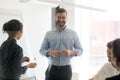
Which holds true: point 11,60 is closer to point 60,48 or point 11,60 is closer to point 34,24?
point 60,48

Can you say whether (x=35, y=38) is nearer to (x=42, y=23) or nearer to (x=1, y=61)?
(x=42, y=23)

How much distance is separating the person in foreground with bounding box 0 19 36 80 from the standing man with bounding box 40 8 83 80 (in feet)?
2.20

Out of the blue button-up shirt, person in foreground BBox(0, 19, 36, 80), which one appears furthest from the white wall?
person in foreground BBox(0, 19, 36, 80)

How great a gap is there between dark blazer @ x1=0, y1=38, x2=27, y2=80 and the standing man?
678 mm

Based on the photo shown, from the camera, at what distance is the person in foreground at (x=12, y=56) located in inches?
94.8

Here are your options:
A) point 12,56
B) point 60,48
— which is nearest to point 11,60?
point 12,56

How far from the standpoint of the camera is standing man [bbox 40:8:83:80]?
3098 mm

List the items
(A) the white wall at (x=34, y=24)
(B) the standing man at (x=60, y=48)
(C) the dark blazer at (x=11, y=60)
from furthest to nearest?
(A) the white wall at (x=34, y=24), (B) the standing man at (x=60, y=48), (C) the dark blazer at (x=11, y=60)

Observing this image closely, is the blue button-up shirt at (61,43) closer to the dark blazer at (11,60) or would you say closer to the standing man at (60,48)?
the standing man at (60,48)

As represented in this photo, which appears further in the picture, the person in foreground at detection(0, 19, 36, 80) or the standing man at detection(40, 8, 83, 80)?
the standing man at detection(40, 8, 83, 80)

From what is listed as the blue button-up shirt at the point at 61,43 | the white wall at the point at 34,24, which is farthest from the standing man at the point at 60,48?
the white wall at the point at 34,24

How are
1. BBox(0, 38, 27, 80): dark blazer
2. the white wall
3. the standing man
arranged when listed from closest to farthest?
BBox(0, 38, 27, 80): dark blazer, the standing man, the white wall

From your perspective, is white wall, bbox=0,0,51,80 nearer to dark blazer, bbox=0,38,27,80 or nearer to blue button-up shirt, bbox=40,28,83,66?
blue button-up shirt, bbox=40,28,83,66

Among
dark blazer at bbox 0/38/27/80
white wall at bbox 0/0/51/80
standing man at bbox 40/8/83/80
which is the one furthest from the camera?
white wall at bbox 0/0/51/80
